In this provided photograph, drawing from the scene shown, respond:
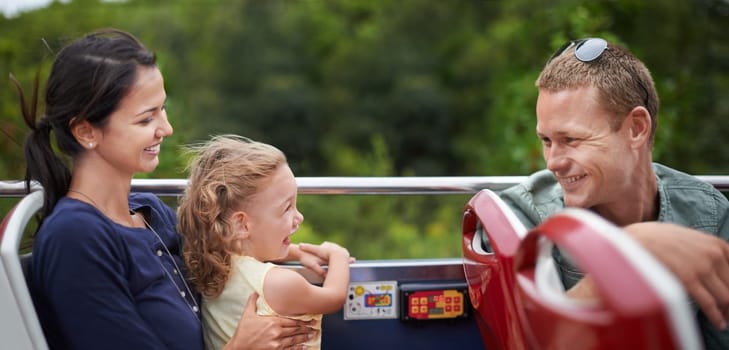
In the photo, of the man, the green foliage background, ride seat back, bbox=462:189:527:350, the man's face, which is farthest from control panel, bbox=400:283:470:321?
the green foliage background

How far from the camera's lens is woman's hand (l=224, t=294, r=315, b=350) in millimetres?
1753

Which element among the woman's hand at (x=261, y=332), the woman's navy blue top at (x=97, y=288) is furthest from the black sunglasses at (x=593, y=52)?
the woman's navy blue top at (x=97, y=288)

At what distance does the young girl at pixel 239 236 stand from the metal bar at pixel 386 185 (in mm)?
334

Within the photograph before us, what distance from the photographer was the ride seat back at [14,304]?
1.53 meters

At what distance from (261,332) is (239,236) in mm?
264

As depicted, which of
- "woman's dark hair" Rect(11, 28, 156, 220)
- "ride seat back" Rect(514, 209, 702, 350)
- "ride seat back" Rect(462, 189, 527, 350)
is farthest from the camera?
"woman's dark hair" Rect(11, 28, 156, 220)

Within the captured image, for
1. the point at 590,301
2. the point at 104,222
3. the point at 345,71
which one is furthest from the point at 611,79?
the point at 345,71

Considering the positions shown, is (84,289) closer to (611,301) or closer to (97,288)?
(97,288)

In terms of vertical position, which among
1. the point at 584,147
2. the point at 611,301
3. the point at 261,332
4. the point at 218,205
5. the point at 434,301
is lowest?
the point at 434,301

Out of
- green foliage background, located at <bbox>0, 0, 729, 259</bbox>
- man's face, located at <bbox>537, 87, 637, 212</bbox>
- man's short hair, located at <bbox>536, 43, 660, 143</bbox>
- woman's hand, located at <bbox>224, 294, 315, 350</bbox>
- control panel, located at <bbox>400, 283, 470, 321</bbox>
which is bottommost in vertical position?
green foliage background, located at <bbox>0, 0, 729, 259</bbox>

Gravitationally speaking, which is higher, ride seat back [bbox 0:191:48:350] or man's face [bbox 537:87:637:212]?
man's face [bbox 537:87:637:212]

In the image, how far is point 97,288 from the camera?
1.58 m

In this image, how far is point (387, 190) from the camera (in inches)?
89.7

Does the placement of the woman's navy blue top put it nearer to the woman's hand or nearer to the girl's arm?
the woman's hand
